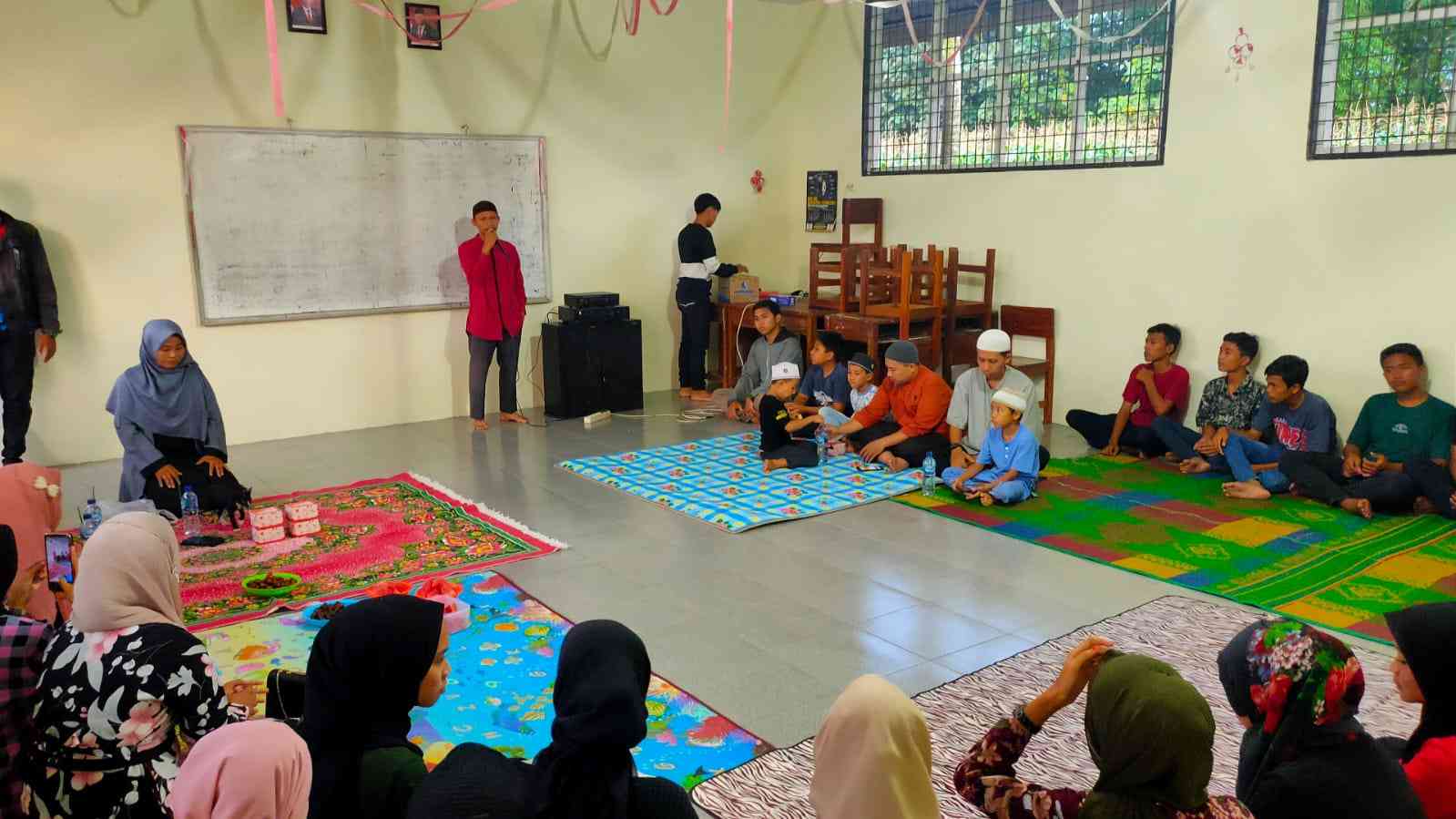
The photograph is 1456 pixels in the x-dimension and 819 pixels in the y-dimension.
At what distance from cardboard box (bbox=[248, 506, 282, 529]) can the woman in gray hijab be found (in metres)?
0.35

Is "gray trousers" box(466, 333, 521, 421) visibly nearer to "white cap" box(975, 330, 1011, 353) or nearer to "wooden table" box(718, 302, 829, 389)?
"wooden table" box(718, 302, 829, 389)

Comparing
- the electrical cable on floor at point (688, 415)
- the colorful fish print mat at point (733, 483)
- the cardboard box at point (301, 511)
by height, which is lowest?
the colorful fish print mat at point (733, 483)

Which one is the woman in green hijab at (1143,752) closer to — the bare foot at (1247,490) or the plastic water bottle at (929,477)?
the plastic water bottle at (929,477)

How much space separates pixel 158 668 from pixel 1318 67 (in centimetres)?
597

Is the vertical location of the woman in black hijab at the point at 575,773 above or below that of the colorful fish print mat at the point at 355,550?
above

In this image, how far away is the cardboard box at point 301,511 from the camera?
458 cm

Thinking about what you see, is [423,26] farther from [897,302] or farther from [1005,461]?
[1005,461]

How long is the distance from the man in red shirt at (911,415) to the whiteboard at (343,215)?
3.00m

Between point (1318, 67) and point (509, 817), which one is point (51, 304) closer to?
point (509, 817)

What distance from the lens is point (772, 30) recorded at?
27.5ft

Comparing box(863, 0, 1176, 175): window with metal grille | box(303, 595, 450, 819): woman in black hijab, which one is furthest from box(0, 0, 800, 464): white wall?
box(303, 595, 450, 819): woman in black hijab

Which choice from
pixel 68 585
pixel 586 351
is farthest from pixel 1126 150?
pixel 68 585

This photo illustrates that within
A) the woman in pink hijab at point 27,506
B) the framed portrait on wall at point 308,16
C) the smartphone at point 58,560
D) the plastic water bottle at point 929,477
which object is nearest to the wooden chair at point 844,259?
the plastic water bottle at point 929,477

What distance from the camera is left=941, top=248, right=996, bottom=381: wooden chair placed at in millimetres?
7023
